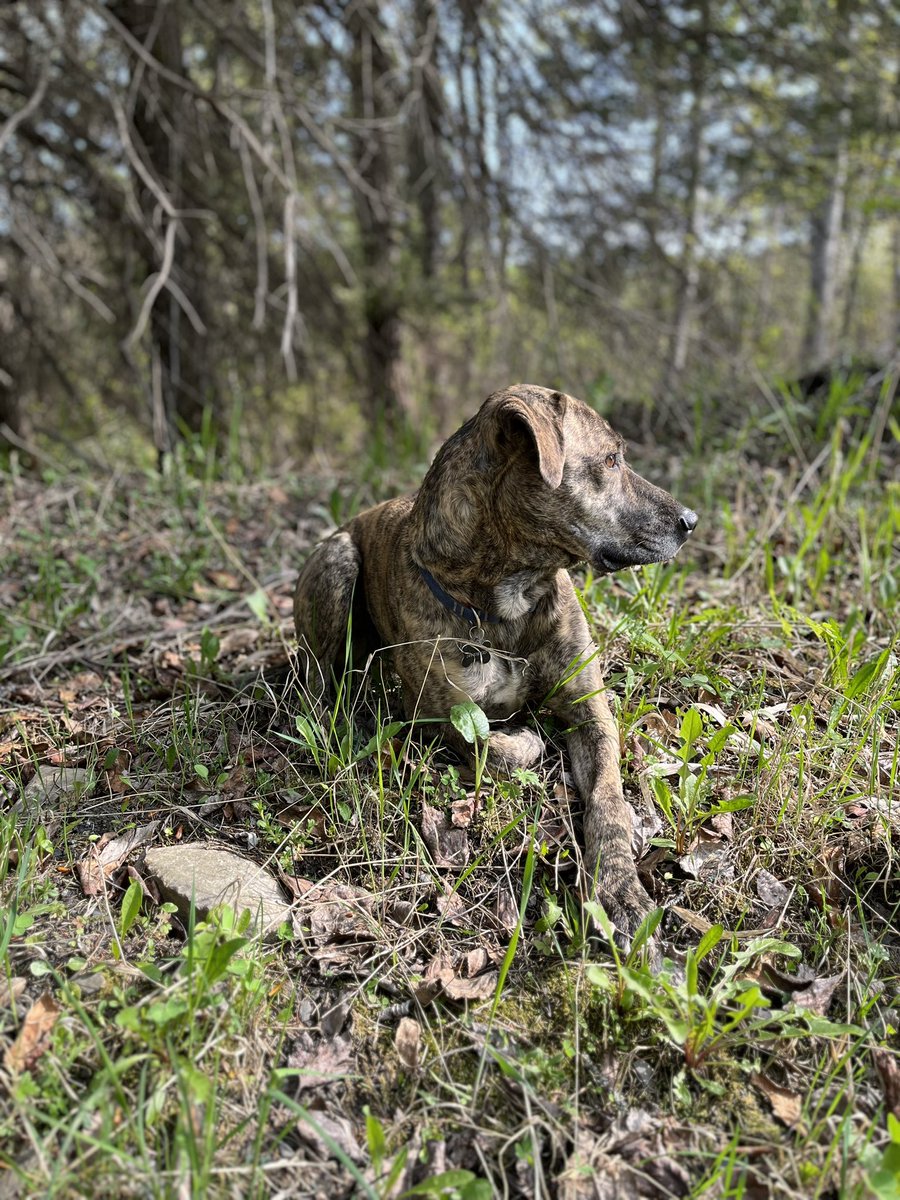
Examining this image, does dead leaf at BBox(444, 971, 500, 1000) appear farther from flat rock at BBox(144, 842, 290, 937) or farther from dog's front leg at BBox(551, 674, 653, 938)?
flat rock at BBox(144, 842, 290, 937)

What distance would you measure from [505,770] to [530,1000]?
31.4 inches

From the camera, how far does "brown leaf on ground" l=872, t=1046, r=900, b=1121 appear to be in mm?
2104

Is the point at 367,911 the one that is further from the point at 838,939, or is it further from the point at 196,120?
the point at 196,120

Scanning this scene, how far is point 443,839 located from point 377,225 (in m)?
6.54

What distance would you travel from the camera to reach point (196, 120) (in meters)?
6.64

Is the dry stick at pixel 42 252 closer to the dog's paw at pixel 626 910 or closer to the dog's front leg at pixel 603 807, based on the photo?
the dog's front leg at pixel 603 807

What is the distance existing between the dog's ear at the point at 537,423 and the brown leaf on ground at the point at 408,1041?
63.3 inches

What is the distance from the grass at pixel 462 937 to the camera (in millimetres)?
2000

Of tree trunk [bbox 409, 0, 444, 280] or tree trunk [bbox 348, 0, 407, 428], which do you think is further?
tree trunk [bbox 348, 0, 407, 428]

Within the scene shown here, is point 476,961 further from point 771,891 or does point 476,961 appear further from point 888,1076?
point 888,1076

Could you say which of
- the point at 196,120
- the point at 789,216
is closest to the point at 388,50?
the point at 196,120

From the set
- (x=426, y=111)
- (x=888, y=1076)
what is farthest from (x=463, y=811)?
(x=426, y=111)

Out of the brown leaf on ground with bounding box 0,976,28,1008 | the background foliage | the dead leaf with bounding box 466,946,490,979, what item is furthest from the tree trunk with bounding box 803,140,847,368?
the brown leaf on ground with bounding box 0,976,28,1008

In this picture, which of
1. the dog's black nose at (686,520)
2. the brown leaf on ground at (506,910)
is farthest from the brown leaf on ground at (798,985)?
the dog's black nose at (686,520)
